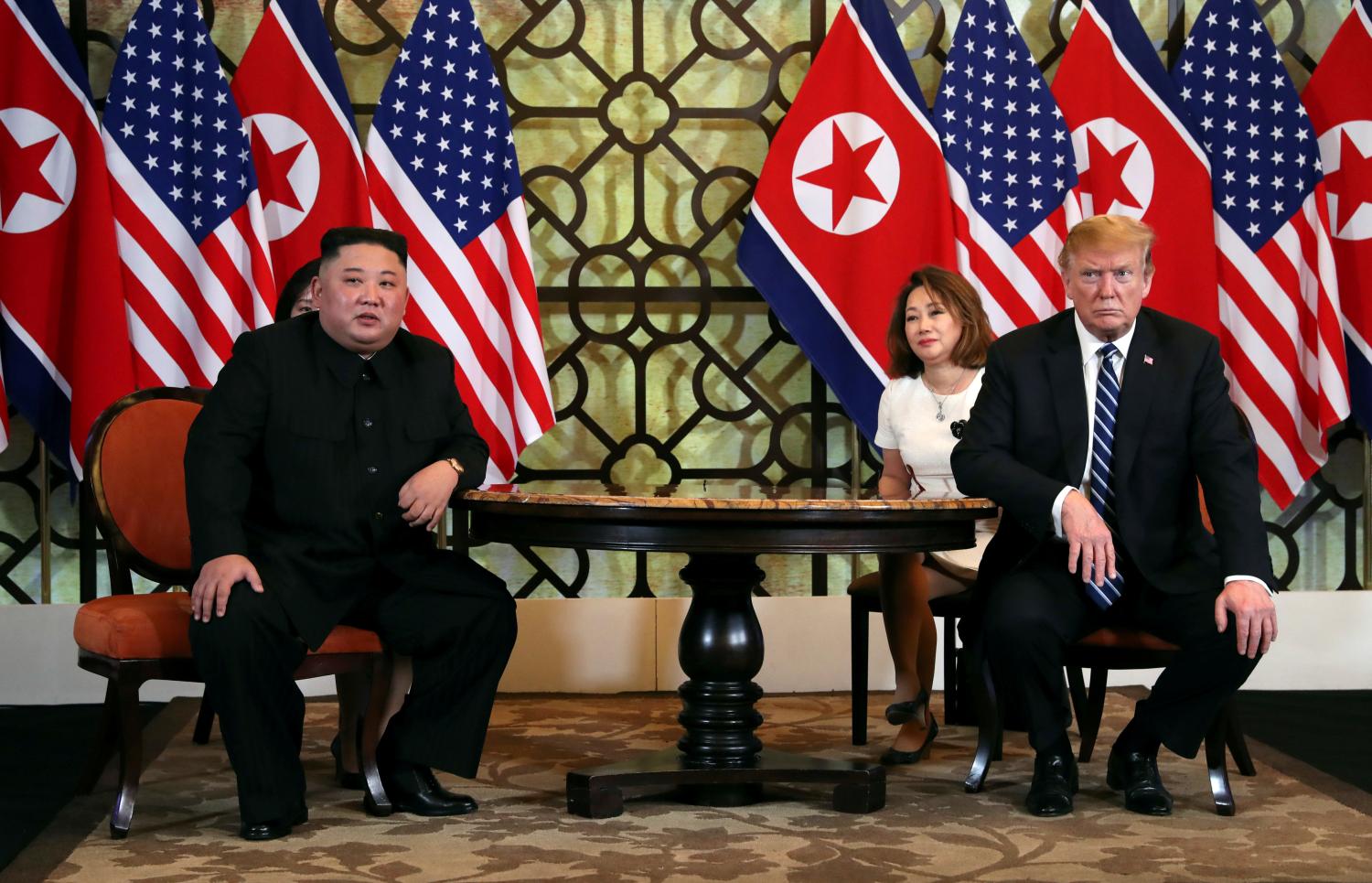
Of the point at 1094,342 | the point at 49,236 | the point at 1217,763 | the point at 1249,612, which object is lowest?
the point at 1217,763

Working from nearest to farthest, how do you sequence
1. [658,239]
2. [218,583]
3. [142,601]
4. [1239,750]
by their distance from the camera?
1. [218,583]
2. [142,601]
3. [1239,750]
4. [658,239]

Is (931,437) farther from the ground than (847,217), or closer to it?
closer to it

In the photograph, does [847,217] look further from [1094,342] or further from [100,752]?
[100,752]

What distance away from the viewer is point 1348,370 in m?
5.40

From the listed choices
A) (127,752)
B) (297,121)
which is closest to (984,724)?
(127,752)

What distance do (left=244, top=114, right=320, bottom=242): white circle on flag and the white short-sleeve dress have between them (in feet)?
6.85

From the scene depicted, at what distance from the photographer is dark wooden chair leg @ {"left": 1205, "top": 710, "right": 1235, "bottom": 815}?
3484 mm

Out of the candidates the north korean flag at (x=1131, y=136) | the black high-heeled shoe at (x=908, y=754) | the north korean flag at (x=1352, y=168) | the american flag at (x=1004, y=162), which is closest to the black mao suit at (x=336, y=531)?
the black high-heeled shoe at (x=908, y=754)

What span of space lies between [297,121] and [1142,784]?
3.38 metres

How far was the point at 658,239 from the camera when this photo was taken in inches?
217

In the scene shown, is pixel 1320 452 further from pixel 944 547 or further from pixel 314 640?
pixel 314 640

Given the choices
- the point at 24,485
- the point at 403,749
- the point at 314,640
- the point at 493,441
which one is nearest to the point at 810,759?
the point at 403,749

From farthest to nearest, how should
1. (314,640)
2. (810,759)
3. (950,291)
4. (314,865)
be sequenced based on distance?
1. (950,291)
2. (810,759)
3. (314,640)
4. (314,865)

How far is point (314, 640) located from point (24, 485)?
2466 mm
